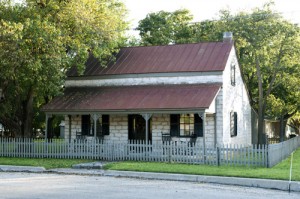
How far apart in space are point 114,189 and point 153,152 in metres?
7.50

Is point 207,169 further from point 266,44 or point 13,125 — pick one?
point 266,44

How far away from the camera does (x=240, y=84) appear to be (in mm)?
28625

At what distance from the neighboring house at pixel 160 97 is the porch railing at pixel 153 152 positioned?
1.30m

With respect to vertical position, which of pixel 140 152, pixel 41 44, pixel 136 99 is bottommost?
pixel 140 152

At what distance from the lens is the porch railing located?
718 inches

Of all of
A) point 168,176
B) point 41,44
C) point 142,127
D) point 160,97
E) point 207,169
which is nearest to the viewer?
point 168,176

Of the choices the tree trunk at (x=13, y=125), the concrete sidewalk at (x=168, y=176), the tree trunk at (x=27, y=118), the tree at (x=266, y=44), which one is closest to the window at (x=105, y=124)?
the tree trunk at (x=27, y=118)

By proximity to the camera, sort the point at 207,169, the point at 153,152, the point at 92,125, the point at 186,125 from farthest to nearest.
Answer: the point at 92,125 < the point at 186,125 < the point at 153,152 < the point at 207,169

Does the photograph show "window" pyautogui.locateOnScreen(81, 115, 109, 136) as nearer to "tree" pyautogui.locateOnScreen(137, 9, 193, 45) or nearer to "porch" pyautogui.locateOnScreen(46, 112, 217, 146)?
"porch" pyautogui.locateOnScreen(46, 112, 217, 146)

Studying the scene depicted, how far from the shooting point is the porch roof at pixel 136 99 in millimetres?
22172

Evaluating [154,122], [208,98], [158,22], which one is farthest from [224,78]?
[158,22]

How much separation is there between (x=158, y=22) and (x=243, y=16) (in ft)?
50.5

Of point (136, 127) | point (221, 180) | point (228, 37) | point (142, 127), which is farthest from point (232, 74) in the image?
point (221, 180)

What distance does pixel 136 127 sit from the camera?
25.7 m
